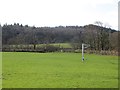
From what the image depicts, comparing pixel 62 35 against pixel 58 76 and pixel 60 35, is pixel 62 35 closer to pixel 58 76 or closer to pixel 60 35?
pixel 60 35

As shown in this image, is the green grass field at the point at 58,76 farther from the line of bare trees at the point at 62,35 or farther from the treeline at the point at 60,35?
the treeline at the point at 60,35

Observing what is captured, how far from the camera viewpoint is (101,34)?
234ft

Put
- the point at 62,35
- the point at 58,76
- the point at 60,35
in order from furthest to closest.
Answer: the point at 60,35 → the point at 62,35 → the point at 58,76

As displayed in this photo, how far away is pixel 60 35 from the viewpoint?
3588 inches

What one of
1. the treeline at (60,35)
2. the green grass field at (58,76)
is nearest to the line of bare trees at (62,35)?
the treeline at (60,35)

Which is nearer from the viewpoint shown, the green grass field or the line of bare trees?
the green grass field

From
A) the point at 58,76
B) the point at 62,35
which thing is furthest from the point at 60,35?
the point at 58,76

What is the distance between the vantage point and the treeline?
71238 mm

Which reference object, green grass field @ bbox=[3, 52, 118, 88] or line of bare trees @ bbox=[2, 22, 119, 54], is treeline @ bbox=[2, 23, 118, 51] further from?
green grass field @ bbox=[3, 52, 118, 88]

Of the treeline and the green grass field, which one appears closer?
the green grass field

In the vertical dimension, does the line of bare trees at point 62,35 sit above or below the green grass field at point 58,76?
above

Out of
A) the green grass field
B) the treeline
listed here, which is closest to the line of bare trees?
the treeline

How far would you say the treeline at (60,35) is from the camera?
71.2m

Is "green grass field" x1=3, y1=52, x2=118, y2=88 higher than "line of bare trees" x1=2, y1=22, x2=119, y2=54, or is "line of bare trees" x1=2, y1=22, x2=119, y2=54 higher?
"line of bare trees" x1=2, y1=22, x2=119, y2=54
